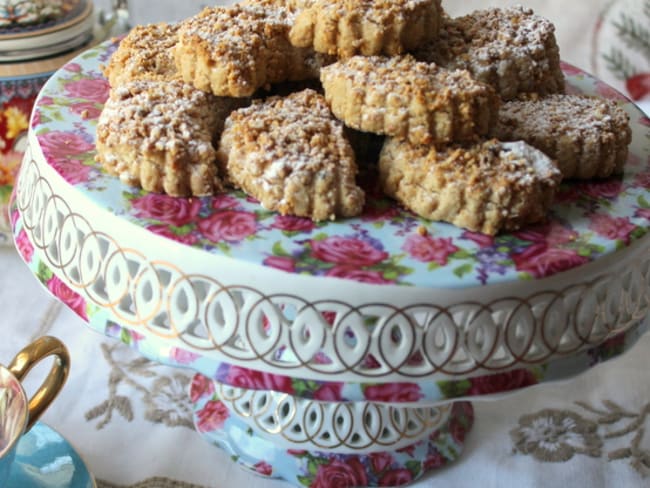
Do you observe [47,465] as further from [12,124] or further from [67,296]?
[12,124]

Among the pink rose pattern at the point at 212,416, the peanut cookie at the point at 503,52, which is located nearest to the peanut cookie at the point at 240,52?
the peanut cookie at the point at 503,52

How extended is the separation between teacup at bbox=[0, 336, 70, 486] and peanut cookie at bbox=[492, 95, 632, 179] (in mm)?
392

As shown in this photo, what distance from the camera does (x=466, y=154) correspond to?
0.67 m

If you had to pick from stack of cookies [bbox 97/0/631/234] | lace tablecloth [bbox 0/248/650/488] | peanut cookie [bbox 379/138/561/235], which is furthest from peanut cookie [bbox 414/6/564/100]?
lace tablecloth [bbox 0/248/650/488]

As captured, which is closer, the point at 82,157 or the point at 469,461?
the point at 82,157

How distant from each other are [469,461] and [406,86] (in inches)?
16.3

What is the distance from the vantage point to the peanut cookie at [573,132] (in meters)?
0.72

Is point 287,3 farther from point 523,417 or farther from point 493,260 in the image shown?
point 523,417

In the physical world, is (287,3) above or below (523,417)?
above

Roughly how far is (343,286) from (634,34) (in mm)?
1058

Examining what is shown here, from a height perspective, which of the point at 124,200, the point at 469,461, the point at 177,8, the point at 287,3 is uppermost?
the point at 287,3

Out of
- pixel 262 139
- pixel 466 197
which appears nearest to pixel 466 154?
pixel 466 197

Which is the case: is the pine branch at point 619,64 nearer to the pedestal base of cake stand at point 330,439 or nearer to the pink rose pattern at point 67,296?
the pedestal base of cake stand at point 330,439

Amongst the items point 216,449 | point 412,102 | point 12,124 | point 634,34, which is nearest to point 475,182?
point 412,102
